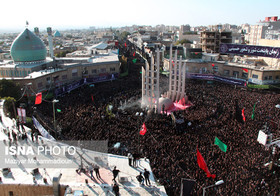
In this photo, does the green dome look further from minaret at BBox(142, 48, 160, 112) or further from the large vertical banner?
the large vertical banner

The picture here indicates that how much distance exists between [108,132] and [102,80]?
82.4ft

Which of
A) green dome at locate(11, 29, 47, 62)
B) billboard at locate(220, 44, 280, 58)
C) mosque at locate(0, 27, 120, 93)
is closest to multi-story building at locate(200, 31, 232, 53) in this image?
billboard at locate(220, 44, 280, 58)

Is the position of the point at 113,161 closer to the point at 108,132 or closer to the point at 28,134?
the point at 108,132

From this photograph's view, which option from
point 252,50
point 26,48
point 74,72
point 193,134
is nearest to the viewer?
point 193,134

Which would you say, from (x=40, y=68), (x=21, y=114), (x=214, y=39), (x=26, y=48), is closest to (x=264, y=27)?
(x=214, y=39)

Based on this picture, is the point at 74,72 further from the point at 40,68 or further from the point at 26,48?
the point at 26,48

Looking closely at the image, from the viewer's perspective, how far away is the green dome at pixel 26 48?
38.5 m

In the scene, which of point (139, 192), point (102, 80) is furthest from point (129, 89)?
point (139, 192)

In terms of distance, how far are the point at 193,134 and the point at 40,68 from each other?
29.1 metres

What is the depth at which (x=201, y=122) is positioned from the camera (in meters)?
24.4

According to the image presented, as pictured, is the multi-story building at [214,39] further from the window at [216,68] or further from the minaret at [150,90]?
the minaret at [150,90]

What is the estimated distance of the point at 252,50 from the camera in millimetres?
43000

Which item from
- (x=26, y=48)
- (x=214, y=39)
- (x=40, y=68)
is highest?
(x=214, y=39)

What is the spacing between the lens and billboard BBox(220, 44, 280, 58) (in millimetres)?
40053
